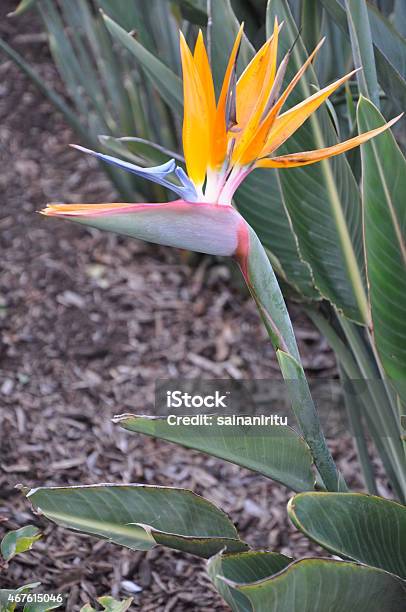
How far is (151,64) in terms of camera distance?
118 cm

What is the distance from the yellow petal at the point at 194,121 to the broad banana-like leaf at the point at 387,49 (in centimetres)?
36

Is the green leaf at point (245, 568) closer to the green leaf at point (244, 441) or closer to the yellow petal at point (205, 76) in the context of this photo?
the green leaf at point (244, 441)

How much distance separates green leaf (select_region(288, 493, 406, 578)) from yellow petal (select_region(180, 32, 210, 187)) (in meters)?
0.33

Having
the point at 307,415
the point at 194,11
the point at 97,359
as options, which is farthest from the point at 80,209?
the point at 97,359

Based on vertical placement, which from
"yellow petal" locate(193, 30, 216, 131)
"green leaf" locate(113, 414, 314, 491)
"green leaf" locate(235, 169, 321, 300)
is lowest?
"green leaf" locate(113, 414, 314, 491)

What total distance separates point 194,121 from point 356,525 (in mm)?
458

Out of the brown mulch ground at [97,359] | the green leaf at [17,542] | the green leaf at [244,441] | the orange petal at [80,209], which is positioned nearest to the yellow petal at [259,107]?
the orange petal at [80,209]

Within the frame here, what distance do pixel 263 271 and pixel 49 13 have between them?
136 centimetres

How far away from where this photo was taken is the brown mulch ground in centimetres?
135

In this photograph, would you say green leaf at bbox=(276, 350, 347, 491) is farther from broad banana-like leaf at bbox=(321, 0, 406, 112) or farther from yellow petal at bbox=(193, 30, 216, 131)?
broad banana-like leaf at bbox=(321, 0, 406, 112)

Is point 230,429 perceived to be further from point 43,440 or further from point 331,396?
point 43,440

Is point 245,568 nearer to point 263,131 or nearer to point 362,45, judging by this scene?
point 263,131

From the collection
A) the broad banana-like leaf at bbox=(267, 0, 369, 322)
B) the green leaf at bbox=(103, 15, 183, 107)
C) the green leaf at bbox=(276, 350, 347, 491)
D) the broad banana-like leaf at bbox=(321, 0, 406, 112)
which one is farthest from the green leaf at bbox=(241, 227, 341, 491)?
the green leaf at bbox=(103, 15, 183, 107)

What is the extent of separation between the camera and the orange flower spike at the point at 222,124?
2.33ft
